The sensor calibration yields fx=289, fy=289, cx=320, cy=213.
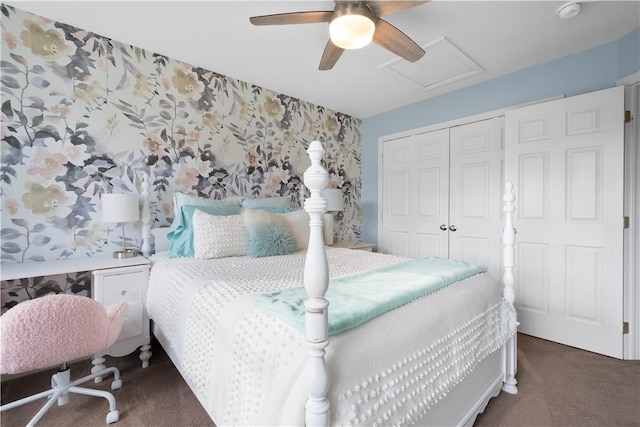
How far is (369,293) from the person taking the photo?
47.4 inches

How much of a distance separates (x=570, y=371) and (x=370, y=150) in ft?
10.0

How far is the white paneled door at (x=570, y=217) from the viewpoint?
220 centimetres

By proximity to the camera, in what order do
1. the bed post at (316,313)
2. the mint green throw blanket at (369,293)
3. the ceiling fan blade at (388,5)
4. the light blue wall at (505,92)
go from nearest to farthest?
the bed post at (316,313) < the mint green throw blanket at (369,293) < the ceiling fan blade at (388,5) < the light blue wall at (505,92)

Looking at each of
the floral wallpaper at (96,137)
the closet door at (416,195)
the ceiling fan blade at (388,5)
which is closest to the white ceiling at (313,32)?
the floral wallpaper at (96,137)

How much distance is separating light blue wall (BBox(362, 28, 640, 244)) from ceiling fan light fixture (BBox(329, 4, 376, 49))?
6.35ft

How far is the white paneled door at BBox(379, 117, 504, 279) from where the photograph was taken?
2941 mm

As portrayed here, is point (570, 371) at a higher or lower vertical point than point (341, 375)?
lower

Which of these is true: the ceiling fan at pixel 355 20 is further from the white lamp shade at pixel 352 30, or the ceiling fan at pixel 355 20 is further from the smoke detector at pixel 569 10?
the smoke detector at pixel 569 10

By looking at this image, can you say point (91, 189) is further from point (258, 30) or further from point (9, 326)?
point (258, 30)

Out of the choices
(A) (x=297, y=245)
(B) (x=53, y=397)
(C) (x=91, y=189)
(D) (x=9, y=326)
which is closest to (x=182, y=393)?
(B) (x=53, y=397)

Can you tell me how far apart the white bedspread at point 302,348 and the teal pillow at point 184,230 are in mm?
407

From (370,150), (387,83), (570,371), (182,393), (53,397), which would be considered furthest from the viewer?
(370,150)

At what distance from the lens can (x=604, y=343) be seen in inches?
87.9

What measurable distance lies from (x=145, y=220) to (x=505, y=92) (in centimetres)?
349
